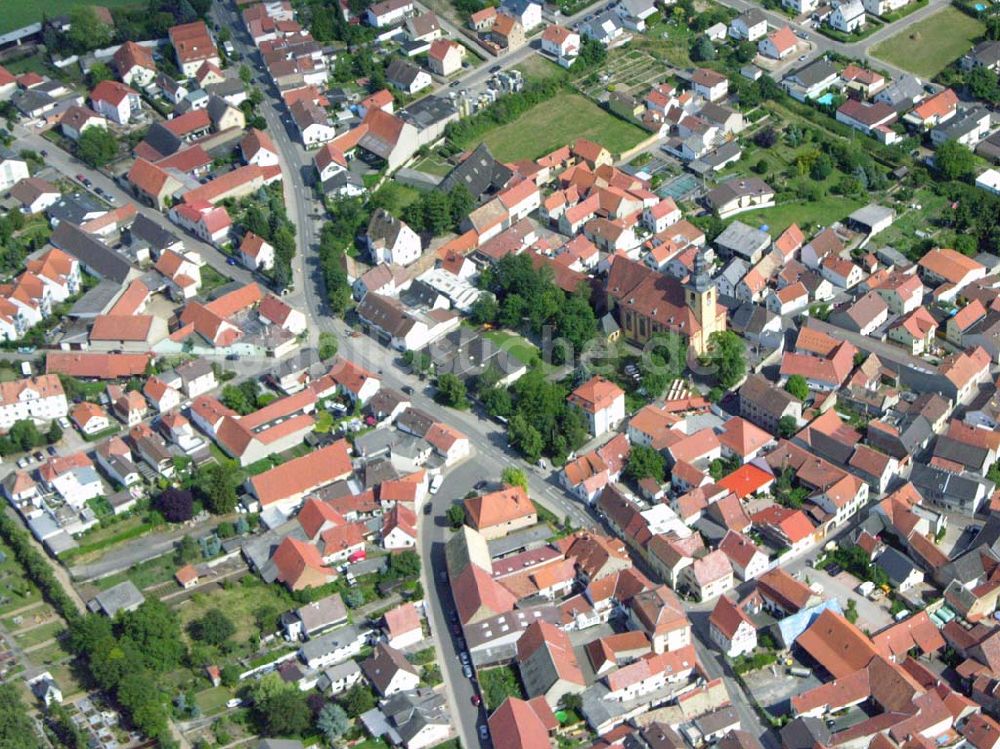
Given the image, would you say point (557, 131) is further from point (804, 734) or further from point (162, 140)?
point (804, 734)

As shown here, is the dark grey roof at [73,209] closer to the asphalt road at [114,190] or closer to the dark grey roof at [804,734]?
the asphalt road at [114,190]

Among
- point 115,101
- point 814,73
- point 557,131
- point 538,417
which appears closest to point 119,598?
point 538,417

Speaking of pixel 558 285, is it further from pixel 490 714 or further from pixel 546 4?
pixel 546 4

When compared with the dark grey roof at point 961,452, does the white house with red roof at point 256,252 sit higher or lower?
higher

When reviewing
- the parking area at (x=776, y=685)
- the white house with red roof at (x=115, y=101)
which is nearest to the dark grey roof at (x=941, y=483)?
the parking area at (x=776, y=685)

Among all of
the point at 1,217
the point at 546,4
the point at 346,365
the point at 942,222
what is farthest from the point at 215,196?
the point at 942,222

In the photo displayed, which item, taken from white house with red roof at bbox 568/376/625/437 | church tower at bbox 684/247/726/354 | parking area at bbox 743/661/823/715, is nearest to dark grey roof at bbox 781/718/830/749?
parking area at bbox 743/661/823/715

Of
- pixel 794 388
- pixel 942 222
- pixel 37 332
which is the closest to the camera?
pixel 794 388
